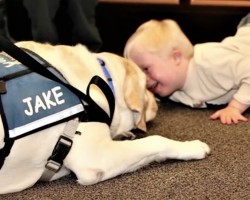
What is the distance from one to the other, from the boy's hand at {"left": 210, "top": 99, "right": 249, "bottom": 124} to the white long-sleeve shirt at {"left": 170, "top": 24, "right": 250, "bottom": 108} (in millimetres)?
23

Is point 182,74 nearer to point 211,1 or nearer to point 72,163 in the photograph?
point 211,1

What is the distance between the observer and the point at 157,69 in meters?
1.82

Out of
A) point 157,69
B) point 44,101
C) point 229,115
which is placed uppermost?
point 44,101

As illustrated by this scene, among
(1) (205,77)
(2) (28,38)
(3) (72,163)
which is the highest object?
(3) (72,163)

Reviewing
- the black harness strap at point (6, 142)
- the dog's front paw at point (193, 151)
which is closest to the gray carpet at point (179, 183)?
the dog's front paw at point (193, 151)

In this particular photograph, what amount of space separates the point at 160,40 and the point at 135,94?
505mm

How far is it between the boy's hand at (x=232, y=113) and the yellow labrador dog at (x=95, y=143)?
13.7 inches

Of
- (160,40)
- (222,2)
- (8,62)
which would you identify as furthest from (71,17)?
(8,62)

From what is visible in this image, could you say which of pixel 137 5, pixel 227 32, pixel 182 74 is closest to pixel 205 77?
pixel 182 74

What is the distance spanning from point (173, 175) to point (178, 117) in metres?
0.55

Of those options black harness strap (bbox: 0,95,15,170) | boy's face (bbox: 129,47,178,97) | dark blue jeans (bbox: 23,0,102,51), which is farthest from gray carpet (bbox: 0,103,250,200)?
dark blue jeans (bbox: 23,0,102,51)

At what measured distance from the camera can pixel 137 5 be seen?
242 centimetres

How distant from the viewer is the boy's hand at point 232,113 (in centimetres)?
169

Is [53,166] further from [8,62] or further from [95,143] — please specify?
[8,62]
